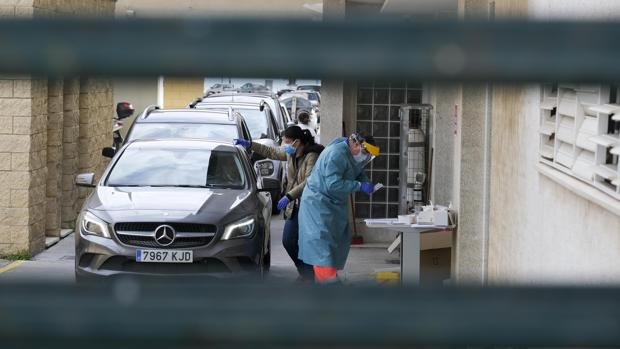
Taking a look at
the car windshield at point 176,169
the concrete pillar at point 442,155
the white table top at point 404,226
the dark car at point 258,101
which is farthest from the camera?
the dark car at point 258,101

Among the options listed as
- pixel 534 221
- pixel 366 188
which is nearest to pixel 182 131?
pixel 366 188

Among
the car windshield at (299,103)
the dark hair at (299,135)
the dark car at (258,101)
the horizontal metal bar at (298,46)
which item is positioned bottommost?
the horizontal metal bar at (298,46)

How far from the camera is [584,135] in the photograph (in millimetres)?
5730

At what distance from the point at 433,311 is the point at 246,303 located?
0.14 metres

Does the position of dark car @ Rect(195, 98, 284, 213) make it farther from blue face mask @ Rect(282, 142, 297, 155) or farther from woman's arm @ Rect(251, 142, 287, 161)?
blue face mask @ Rect(282, 142, 297, 155)

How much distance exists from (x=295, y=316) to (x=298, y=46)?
0.20 m

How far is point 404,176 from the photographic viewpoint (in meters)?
15.2

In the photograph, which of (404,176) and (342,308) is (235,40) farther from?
(404,176)

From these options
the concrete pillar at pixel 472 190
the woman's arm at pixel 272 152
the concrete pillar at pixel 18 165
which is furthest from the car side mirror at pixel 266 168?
the concrete pillar at pixel 472 190

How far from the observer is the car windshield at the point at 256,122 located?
20.5 m

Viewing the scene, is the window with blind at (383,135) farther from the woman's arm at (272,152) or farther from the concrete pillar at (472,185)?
the concrete pillar at (472,185)

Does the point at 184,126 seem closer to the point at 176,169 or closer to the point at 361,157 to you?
the point at 176,169

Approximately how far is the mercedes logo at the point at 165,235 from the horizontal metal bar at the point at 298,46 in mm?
9503

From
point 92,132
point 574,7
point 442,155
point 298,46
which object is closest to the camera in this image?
point 298,46
